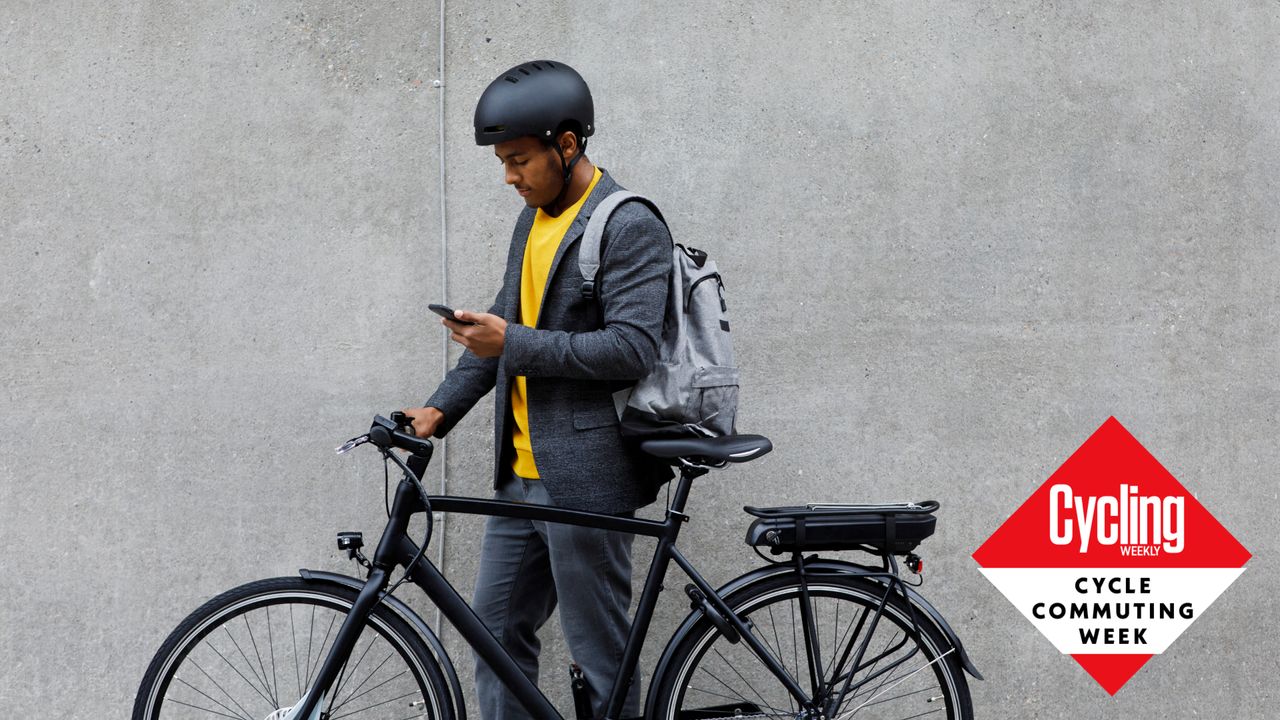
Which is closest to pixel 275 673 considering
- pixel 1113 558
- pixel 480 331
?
pixel 480 331

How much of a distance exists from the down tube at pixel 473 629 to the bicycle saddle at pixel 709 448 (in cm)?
62

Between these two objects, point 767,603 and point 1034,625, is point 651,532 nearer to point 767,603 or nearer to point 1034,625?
point 767,603

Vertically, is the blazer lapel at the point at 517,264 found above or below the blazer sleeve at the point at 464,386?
above

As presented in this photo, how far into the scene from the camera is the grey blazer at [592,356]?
2553mm

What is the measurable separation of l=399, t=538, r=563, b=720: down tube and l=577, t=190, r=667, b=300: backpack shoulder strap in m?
0.78

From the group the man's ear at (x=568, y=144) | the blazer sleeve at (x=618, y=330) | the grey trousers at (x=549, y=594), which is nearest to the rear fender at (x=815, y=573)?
the grey trousers at (x=549, y=594)

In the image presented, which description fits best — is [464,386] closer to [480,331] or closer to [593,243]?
[480,331]

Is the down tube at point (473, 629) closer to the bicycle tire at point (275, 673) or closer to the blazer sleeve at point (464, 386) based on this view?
the blazer sleeve at point (464, 386)

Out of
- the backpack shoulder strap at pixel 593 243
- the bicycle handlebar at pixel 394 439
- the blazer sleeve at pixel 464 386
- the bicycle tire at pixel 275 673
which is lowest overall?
the bicycle tire at pixel 275 673

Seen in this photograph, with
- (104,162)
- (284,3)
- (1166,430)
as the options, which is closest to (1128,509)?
(1166,430)

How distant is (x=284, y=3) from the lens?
349 cm

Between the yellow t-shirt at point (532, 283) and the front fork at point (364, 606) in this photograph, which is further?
the yellow t-shirt at point (532, 283)

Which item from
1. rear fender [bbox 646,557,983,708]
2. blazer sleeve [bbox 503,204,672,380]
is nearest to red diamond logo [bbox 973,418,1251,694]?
rear fender [bbox 646,557,983,708]

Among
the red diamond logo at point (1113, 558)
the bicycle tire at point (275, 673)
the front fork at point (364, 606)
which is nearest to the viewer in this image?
the front fork at point (364, 606)
